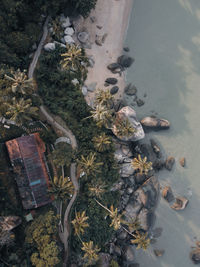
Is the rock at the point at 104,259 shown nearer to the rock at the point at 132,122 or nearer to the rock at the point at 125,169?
the rock at the point at 125,169

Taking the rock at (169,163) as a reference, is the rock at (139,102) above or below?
above

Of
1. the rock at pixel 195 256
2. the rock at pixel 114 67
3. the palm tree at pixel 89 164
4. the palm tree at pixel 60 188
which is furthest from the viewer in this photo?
the rock at pixel 114 67

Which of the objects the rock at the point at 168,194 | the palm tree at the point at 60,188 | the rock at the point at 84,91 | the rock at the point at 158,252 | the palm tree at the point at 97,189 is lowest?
the rock at the point at 158,252

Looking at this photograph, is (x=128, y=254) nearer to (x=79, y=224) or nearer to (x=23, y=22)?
(x=79, y=224)

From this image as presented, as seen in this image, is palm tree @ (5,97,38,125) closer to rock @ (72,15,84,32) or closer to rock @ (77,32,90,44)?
rock @ (77,32,90,44)

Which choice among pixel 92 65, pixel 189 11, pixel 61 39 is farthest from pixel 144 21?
pixel 61 39

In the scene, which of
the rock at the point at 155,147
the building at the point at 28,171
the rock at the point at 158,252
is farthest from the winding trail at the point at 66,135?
the rock at the point at 158,252

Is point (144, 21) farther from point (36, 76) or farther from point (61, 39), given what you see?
point (36, 76)

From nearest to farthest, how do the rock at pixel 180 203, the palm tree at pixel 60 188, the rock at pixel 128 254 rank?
the palm tree at pixel 60 188 → the rock at pixel 128 254 → the rock at pixel 180 203
